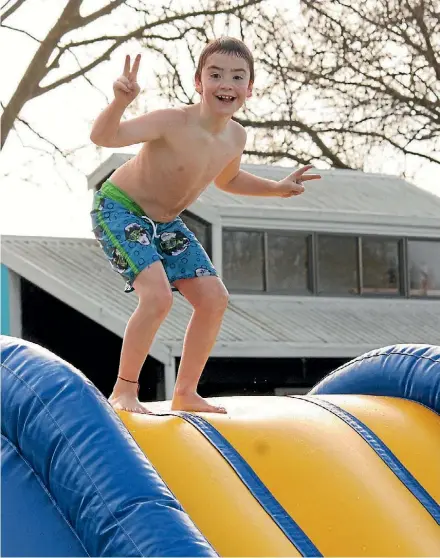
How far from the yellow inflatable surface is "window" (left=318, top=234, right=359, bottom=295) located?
11592 millimetres

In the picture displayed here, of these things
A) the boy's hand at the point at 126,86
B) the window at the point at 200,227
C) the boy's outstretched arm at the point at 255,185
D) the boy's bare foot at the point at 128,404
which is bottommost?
the boy's bare foot at the point at 128,404

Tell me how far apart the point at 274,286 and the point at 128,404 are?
11415mm

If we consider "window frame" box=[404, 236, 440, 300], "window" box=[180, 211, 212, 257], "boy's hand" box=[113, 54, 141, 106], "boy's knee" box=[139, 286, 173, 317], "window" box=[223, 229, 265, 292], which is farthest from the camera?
"window frame" box=[404, 236, 440, 300]

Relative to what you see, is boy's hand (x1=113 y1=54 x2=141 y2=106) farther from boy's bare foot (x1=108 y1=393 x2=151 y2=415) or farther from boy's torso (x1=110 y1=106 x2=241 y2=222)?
boy's bare foot (x1=108 y1=393 x2=151 y2=415)

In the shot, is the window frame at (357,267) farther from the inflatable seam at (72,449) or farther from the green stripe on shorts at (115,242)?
the inflatable seam at (72,449)

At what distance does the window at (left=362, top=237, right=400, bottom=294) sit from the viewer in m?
16.0

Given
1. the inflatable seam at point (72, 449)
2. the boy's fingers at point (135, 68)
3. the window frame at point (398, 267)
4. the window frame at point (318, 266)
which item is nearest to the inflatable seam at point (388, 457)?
the inflatable seam at point (72, 449)

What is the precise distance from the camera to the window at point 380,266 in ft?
52.6

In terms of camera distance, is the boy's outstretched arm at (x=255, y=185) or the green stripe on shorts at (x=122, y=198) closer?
the green stripe on shorts at (x=122, y=198)

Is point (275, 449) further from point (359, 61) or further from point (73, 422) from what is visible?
point (359, 61)

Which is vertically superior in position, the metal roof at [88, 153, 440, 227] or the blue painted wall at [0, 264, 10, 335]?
the metal roof at [88, 153, 440, 227]

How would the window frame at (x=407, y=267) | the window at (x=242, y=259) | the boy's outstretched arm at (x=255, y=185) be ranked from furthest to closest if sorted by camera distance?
1. the window frame at (x=407, y=267)
2. the window at (x=242, y=259)
3. the boy's outstretched arm at (x=255, y=185)

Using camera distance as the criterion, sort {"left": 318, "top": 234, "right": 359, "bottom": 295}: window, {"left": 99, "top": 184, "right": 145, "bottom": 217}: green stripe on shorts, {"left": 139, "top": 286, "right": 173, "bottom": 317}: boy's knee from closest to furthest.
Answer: {"left": 139, "top": 286, "right": 173, "bottom": 317}: boy's knee
{"left": 99, "top": 184, "right": 145, "bottom": 217}: green stripe on shorts
{"left": 318, "top": 234, "right": 359, "bottom": 295}: window

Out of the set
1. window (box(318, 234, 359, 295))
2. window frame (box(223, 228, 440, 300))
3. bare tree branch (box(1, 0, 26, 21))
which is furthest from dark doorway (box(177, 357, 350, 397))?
bare tree branch (box(1, 0, 26, 21))
